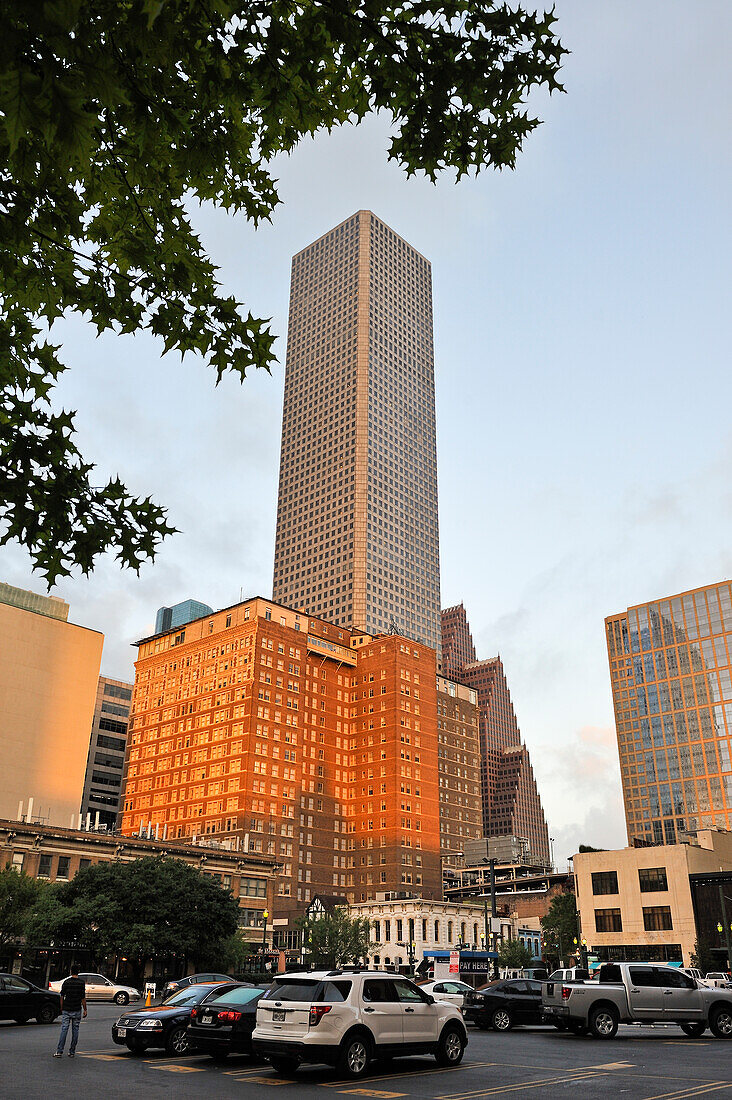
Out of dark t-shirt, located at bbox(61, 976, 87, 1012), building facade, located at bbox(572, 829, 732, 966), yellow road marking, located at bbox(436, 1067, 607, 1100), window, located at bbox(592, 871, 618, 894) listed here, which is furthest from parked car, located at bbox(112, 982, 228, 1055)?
window, located at bbox(592, 871, 618, 894)

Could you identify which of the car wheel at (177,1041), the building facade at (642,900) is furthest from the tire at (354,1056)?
the building facade at (642,900)

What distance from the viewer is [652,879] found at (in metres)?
80.6

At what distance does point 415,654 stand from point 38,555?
133420 millimetres

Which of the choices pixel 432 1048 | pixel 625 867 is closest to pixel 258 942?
pixel 625 867

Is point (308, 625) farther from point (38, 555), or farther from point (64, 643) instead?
point (38, 555)

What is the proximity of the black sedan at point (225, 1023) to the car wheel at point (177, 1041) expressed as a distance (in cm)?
33

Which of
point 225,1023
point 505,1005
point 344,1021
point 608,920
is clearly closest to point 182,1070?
point 225,1023

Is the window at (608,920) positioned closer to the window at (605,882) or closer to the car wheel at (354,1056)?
the window at (605,882)

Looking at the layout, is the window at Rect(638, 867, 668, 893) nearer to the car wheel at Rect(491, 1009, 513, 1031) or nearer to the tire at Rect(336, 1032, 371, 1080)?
the car wheel at Rect(491, 1009, 513, 1031)

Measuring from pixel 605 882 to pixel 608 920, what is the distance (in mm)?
3489

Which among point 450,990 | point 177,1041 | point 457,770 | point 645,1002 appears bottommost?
point 177,1041

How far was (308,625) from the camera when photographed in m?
134

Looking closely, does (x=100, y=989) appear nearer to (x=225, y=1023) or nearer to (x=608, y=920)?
(x=225, y=1023)

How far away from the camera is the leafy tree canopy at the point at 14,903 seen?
52.7 meters
